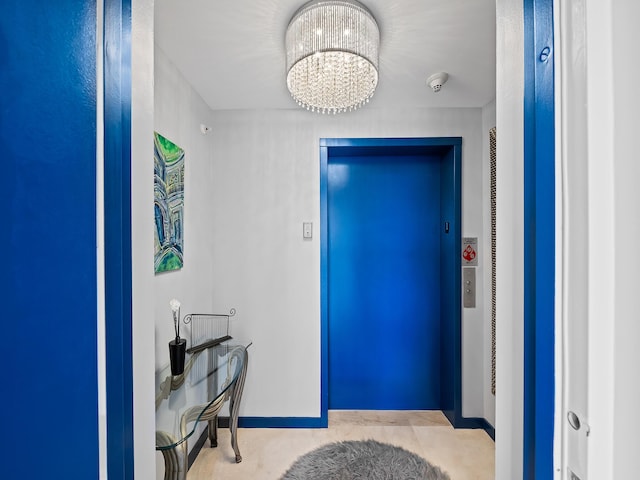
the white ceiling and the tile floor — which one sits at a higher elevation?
the white ceiling

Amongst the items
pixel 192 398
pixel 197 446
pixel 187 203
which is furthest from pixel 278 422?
pixel 187 203

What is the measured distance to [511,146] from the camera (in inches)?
27.2

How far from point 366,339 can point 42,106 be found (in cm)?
258

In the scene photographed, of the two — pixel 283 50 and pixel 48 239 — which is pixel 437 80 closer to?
pixel 283 50

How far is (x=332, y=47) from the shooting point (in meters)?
1.32

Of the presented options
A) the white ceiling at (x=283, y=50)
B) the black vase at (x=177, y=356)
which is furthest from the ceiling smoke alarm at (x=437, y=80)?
the black vase at (x=177, y=356)

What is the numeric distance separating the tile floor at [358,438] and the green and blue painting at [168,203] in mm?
1291

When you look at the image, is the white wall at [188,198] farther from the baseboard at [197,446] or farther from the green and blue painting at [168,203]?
the baseboard at [197,446]

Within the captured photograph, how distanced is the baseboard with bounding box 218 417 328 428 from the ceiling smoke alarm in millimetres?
2439

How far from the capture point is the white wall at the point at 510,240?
0.67 m

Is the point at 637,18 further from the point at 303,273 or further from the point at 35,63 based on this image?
the point at 303,273

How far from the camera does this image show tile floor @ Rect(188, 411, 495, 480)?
1.96 m

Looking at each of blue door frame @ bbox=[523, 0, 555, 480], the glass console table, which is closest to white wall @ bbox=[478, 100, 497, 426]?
the glass console table

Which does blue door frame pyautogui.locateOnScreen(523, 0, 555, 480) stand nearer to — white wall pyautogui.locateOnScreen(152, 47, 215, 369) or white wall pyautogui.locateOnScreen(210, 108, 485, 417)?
white wall pyautogui.locateOnScreen(152, 47, 215, 369)
